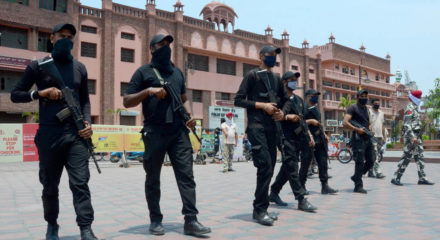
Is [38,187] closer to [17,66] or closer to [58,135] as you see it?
[58,135]

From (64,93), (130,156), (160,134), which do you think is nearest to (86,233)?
(160,134)

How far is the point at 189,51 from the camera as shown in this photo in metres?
34.6

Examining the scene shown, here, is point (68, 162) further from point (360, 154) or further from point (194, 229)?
point (360, 154)

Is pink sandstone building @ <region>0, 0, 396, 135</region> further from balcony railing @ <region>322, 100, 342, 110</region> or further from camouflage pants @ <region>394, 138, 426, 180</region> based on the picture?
camouflage pants @ <region>394, 138, 426, 180</region>

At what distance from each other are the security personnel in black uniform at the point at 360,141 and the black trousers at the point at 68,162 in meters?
5.05

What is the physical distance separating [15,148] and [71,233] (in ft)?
42.0

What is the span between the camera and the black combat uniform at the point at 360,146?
6.86 metres

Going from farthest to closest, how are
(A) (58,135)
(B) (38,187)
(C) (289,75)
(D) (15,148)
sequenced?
(D) (15,148)
(B) (38,187)
(C) (289,75)
(A) (58,135)

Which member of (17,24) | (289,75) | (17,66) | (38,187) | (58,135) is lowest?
(38,187)

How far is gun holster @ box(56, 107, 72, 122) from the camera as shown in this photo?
326 centimetres

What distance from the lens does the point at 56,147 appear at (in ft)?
10.8

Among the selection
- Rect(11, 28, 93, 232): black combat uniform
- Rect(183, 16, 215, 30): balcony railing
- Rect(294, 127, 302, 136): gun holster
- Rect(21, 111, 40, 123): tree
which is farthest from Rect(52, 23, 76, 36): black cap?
Rect(183, 16, 215, 30): balcony railing

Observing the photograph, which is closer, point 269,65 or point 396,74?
point 269,65

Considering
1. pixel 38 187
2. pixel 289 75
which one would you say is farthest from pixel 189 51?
pixel 289 75
